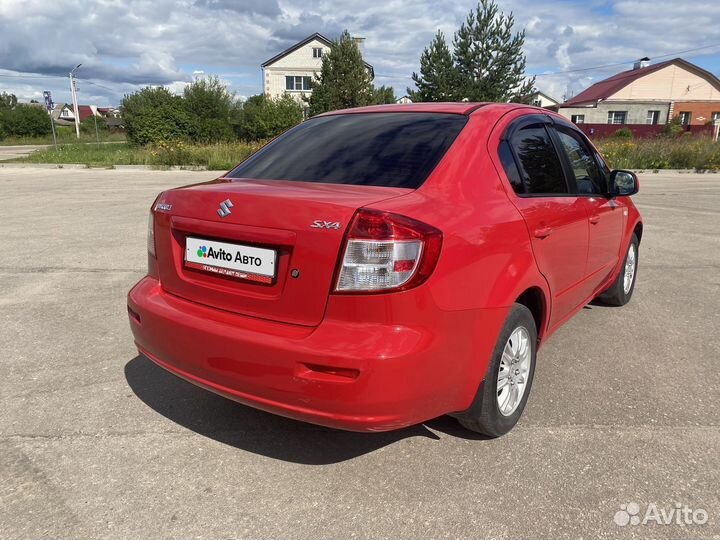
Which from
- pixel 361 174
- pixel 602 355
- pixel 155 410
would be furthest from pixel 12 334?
pixel 602 355

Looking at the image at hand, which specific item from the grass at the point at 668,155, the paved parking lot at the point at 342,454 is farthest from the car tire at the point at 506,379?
the grass at the point at 668,155

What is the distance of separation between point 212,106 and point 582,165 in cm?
4415

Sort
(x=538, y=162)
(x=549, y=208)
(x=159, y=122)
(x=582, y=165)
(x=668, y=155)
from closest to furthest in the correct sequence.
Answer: (x=549, y=208) < (x=538, y=162) < (x=582, y=165) < (x=668, y=155) < (x=159, y=122)

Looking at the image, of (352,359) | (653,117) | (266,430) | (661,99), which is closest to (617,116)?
(653,117)

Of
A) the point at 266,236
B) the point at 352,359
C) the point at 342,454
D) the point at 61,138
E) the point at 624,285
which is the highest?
the point at 61,138

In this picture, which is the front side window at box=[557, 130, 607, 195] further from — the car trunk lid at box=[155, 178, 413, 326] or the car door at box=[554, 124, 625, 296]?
the car trunk lid at box=[155, 178, 413, 326]

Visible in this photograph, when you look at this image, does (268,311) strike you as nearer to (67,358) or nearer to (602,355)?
(67,358)

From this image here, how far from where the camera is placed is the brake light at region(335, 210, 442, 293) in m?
1.99

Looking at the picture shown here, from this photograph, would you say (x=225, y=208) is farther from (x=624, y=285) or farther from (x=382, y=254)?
(x=624, y=285)

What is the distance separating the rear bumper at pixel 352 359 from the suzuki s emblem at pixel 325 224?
274mm

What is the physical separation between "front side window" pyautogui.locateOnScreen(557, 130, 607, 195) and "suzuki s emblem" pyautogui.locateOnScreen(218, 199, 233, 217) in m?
2.17

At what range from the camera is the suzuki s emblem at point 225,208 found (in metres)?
2.29

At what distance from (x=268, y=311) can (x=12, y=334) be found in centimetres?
292

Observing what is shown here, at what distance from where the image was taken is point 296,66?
194ft
